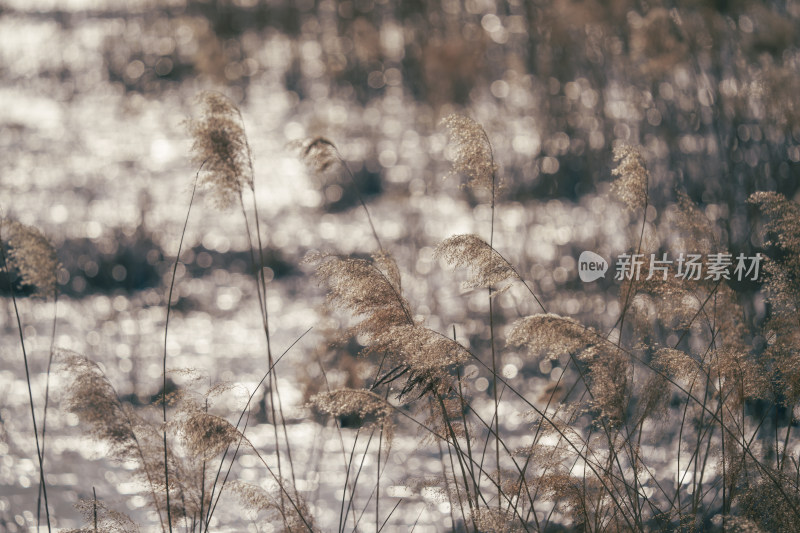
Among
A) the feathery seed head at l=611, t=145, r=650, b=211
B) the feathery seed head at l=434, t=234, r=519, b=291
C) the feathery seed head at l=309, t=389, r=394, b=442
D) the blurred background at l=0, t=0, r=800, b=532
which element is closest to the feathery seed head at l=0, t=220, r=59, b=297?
the blurred background at l=0, t=0, r=800, b=532

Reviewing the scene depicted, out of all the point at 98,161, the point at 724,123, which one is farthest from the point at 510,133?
the point at 98,161

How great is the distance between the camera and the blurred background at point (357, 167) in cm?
463

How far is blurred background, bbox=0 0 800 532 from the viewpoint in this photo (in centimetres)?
463

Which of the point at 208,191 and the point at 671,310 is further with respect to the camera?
the point at 208,191

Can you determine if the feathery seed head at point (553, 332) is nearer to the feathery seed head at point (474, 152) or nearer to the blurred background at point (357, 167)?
the feathery seed head at point (474, 152)

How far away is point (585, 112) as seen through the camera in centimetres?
731

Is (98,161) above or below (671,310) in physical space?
above

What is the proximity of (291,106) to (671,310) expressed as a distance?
9.24 metres

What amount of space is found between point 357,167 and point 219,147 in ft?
20.7

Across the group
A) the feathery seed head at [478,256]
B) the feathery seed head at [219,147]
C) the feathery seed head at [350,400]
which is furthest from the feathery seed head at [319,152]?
the feathery seed head at [350,400]

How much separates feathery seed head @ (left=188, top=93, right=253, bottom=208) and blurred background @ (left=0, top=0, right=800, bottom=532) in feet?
0.98

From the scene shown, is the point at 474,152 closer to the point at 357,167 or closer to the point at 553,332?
the point at 553,332

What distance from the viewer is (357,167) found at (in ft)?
27.7

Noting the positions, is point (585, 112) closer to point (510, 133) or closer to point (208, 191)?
point (510, 133)
